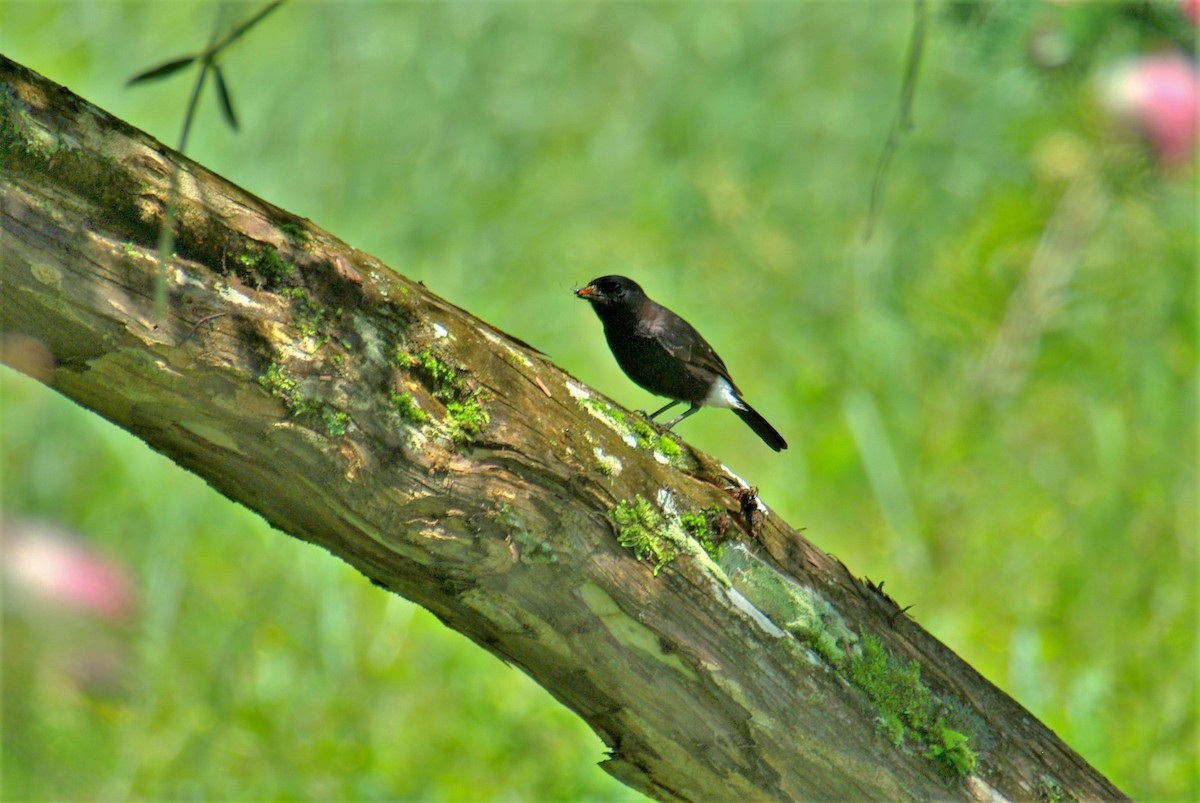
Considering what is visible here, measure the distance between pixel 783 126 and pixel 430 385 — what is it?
6023 millimetres

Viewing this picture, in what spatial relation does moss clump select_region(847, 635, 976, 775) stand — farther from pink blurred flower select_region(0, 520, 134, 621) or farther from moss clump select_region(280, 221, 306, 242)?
pink blurred flower select_region(0, 520, 134, 621)

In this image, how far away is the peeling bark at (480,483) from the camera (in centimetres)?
192

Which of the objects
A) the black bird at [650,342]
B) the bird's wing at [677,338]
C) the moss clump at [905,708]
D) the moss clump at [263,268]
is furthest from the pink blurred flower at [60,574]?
the moss clump at [905,708]

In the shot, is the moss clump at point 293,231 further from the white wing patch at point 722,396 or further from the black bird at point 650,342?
the white wing patch at point 722,396

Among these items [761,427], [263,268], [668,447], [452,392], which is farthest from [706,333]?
[263,268]

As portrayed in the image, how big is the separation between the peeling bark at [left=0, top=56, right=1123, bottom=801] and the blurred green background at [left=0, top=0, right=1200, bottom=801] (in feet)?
6.10

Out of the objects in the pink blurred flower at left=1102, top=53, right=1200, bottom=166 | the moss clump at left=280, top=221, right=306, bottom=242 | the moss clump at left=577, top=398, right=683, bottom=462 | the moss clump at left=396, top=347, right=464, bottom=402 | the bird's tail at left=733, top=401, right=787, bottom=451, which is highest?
the pink blurred flower at left=1102, top=53, right=1200, bottom=166

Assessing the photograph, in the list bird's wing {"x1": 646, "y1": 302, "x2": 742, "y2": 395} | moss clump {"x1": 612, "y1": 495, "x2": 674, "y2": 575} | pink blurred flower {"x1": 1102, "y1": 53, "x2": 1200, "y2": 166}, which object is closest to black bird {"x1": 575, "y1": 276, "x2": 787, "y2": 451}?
bird's wing {"x1": 646, "y1": 302, "x2": 742, "y2": 395}

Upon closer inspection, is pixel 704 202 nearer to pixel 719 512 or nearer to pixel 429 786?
pixel 429 786

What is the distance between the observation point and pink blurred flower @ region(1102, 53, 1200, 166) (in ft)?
17.3

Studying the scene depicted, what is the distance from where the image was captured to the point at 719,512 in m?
2.30

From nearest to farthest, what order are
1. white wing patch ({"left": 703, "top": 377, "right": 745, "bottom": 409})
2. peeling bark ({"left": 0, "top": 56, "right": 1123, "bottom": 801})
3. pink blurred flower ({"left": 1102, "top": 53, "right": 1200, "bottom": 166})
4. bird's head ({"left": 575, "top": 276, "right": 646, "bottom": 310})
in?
peeling bark ({"left": 0, "top": 56, "right": 1123, "bottom": 801}) < bird's head ({"left": 575, "top": 276, "right": 646, "bottom": 310}) < white wing patch ({"left": 703, "top": 377, "right": 745, "bottom": 409}) < pink blurred flower ({"left": 1102, "top": 53, "right": 1200, "bottom": 166})

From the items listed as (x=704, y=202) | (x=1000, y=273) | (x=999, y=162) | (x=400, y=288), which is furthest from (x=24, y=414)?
(x=999, y=162)

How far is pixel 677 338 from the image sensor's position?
423 cm
